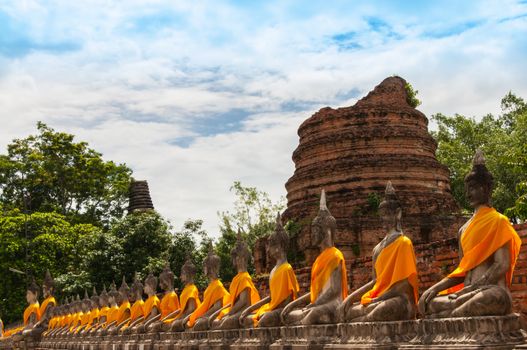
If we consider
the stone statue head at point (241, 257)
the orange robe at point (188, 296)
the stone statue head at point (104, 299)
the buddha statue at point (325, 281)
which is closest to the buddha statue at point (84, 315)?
the stone statue head at point (104, 299)

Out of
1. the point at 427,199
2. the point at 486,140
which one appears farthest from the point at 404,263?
the point at 486,140

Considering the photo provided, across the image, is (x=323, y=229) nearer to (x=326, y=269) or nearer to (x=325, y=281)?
(x=326, y=269)

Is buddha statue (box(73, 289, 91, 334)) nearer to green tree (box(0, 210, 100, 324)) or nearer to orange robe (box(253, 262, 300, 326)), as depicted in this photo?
green tree (box(0, 210, 100, 324))

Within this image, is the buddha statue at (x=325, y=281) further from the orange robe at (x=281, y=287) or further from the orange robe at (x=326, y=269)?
the orange robe at (x=281, y=287)

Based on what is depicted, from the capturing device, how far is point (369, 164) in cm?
2428

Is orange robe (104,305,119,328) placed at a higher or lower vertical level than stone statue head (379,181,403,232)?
lower

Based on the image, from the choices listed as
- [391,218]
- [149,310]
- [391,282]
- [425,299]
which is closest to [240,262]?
[391,218]

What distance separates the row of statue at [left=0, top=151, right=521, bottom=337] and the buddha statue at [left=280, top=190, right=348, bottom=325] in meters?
0.01

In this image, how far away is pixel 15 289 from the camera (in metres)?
36.3

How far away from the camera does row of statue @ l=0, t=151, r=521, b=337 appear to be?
6.75 m

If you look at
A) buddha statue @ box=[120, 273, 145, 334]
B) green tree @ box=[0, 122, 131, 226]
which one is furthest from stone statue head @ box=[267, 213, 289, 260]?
green tree @ box=[0, 122, 131, 226]

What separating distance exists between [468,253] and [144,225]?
2377 cm

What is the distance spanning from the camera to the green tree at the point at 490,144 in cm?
3002

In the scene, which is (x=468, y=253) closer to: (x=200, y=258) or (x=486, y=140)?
(x=200, y=258)
